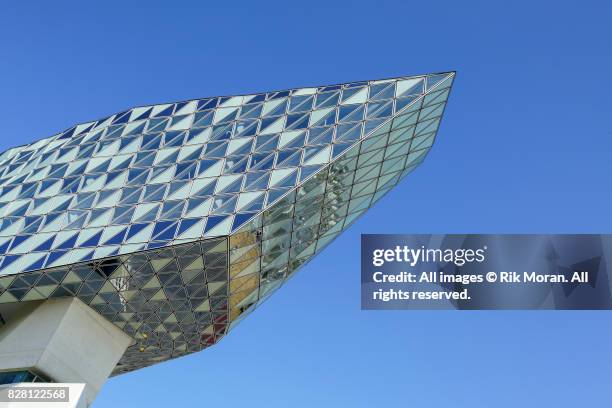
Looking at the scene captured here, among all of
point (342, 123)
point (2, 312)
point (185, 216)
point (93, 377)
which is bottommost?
point (93, 377)

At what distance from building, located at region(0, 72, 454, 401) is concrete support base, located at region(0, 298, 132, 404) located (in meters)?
0.05

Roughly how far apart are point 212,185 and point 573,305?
506 inches

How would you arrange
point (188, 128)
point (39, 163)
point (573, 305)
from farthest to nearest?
point (39, 163), point (188, 128), point (573, 305)

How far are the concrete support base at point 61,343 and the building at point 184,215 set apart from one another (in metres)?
0.05

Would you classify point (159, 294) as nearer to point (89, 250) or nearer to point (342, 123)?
point (89, 250)

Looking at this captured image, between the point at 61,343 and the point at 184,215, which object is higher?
the point at 184,215

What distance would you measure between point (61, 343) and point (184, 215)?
6847 mm

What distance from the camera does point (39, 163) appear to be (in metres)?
34.7

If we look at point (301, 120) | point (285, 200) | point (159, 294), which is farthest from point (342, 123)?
point (159, 294)

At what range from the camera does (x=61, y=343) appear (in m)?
28.0

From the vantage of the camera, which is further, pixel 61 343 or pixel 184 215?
pixel 61 343

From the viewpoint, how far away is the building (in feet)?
86.6

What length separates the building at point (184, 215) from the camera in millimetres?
26391

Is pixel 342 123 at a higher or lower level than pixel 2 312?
higher
